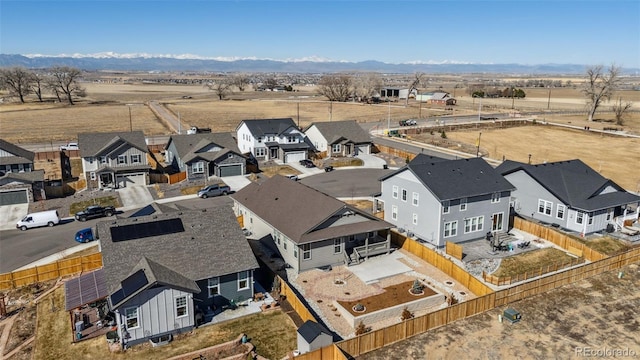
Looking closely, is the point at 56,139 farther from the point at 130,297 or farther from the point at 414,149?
the point at 130,297

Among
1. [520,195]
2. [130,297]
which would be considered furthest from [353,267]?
[520,195]

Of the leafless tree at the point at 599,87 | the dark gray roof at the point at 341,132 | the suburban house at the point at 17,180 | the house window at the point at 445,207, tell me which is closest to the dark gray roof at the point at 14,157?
the suburban house at the point at 17,180

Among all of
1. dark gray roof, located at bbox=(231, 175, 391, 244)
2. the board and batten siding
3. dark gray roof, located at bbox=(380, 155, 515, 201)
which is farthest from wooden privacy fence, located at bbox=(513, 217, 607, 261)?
the board and batten siding

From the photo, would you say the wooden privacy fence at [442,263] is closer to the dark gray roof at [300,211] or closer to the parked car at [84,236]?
the dark gray roof at [300,211]

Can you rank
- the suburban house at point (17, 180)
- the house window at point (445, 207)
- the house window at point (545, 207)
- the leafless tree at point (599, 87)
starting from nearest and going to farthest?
1. the house window at point (445, 207)
2. the house window at point (545, 207)
3. the suburban house at point (17, 180)
4. the leafless tree at point (599, 87)

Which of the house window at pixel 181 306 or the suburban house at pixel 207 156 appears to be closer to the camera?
the house window at pixel 181 306

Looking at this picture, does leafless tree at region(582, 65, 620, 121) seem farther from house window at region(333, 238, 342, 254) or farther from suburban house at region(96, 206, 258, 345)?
suburban house at region(96, 206, 258, 345)

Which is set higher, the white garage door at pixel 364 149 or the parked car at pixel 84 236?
the white garage door at pixel 364 149
